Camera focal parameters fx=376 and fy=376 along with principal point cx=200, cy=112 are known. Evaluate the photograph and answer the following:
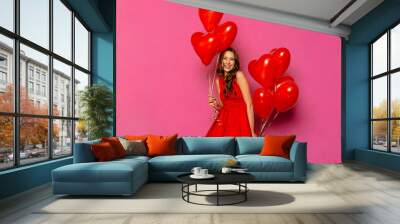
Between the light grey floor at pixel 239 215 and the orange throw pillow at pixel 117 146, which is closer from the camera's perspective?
the light grey floor at pixel 239 215

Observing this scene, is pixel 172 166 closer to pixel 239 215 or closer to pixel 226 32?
pixel 239 215

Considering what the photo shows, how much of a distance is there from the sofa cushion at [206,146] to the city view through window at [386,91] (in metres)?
3.40

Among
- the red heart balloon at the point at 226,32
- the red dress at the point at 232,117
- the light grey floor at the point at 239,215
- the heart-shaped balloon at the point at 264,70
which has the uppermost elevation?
the red heart balloon at the point at 226,32

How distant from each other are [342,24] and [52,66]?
489 centimetres

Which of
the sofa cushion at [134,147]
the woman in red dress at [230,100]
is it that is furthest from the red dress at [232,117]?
the sofa cushion at [134,147]

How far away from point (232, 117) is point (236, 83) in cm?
65

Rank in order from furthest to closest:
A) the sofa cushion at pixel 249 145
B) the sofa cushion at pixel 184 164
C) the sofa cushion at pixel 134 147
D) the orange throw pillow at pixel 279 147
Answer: the sofa cushion at pixel 249 145 < the sofa cushion at pixel 134 147 < the orange throw pillow at pixel 279 147 < the sofa cushion at pixel 184 164

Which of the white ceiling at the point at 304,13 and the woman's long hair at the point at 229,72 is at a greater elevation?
the woman's long hair at the point at 229,72

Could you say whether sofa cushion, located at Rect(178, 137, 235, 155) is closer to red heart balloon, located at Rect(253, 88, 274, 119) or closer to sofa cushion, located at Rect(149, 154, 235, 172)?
sofa cushion, located at Rect(149, 154, 235, 172)

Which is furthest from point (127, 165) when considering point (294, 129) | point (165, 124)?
point (294, 129)

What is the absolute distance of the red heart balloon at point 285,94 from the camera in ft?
21.3

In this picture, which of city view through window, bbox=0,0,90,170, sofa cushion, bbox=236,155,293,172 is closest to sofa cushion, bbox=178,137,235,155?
sofa cushion, bbox=236,155,293,172

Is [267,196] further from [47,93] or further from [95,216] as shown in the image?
[47,93]

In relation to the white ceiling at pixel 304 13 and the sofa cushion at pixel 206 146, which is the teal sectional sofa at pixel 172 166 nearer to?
the sofa cushion at pixel 206 146
